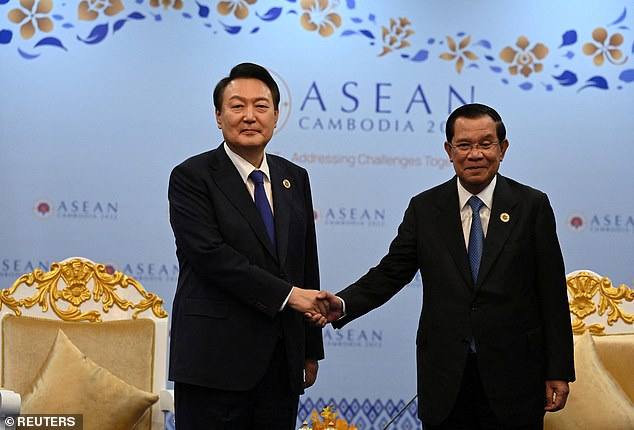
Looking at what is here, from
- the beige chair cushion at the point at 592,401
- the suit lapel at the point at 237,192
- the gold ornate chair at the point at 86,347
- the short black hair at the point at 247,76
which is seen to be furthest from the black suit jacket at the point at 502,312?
the gold ornate chair at the point at 86,347

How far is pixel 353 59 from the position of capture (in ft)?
15.3

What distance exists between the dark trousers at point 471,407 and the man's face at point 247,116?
2.93ft

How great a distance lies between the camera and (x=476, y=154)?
9.36 ft

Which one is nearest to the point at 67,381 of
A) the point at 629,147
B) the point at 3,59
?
the point at 3,59

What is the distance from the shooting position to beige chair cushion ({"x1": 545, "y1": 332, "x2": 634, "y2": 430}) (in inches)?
139

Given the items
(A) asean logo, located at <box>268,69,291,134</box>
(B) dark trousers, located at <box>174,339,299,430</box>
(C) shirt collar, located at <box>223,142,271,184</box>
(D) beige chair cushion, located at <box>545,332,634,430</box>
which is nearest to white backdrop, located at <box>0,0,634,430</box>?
(A) asean logo, located at <box>268,69,291,134</box>

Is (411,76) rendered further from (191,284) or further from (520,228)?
(191,284)

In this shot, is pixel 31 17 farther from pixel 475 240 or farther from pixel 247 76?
pixel 475 240

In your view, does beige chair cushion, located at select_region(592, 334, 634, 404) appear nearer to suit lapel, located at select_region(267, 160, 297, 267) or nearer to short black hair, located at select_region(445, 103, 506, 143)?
short black hair, located at select_region(445, 103, 506, 143)

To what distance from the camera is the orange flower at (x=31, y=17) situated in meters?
4.70

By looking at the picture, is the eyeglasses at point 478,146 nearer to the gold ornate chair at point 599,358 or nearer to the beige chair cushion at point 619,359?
the gold ornate chair at point 599,358

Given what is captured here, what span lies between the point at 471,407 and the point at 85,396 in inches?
57.6

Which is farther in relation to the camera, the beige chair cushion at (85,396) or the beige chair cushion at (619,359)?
the beige chair cushion at (619,359)

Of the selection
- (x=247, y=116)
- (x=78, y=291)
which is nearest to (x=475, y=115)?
(x=247, y=116)
